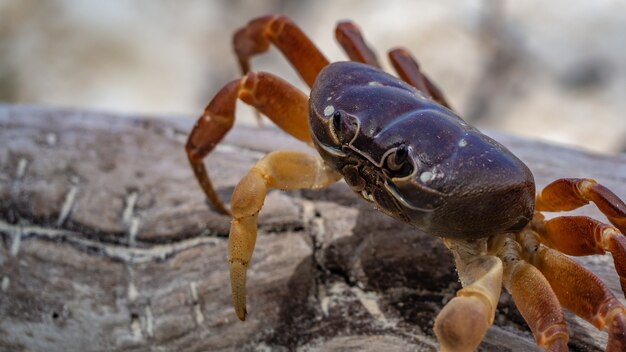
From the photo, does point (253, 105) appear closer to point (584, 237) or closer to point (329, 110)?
point (329, 110)

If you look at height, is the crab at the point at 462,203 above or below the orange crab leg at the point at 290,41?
below

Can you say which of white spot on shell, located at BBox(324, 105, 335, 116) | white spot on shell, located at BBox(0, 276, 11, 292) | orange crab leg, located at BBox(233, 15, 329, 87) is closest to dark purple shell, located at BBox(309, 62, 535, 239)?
white spot on shell, located at BBox(324, 105, 335, 116)

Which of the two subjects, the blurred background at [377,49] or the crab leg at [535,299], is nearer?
the crab leg at [535,299]

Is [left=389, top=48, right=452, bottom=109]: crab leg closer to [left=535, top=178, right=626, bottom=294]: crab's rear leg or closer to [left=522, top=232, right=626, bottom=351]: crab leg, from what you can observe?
[left=535, top=178, right=626, bottom=294]: crab's rear leg

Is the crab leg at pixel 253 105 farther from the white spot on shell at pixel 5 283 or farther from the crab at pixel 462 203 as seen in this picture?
the white spot on shell at pixel 5 283

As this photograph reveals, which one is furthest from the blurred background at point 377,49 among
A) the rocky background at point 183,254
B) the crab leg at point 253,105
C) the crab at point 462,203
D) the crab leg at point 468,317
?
the crab leg at point 468,317

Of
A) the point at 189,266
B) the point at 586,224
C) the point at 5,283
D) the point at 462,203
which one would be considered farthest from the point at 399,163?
the point at 5,283
